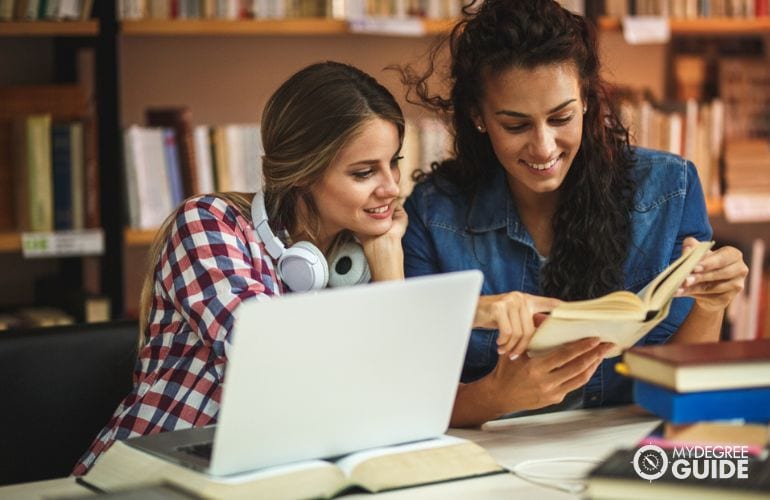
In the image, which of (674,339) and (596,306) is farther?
(674,339)

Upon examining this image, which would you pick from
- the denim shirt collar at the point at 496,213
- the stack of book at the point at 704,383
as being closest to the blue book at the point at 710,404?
the stack of book at the point at 704,383

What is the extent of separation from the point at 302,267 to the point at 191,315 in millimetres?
173

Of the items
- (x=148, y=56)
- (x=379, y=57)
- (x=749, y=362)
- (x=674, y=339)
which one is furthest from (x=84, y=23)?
(x=749, y=362)

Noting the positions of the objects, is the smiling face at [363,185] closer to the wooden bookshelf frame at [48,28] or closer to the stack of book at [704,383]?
the stack of book at [704,383]

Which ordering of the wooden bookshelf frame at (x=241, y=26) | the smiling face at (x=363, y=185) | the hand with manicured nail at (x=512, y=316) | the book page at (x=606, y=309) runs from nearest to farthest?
1. the book page at (x=606, y=309)
2. the hand with manicured nail at (x=512, y=316)
3. the smiling face at (x=363, y=185)
4. the wooden bookshelf frame at (x=241, y=26)

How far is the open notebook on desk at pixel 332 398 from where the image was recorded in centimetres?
110

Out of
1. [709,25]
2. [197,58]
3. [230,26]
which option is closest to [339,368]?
[230,26]

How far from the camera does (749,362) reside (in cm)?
124

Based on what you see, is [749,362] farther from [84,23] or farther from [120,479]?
[84,23]

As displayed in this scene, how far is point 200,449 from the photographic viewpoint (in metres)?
1.26

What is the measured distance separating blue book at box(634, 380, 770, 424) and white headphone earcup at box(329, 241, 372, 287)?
58 centimetres

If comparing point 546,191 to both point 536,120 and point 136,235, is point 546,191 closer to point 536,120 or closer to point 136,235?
point 536,120

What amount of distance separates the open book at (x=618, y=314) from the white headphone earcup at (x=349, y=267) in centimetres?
38

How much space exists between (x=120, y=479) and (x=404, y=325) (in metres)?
0.35
